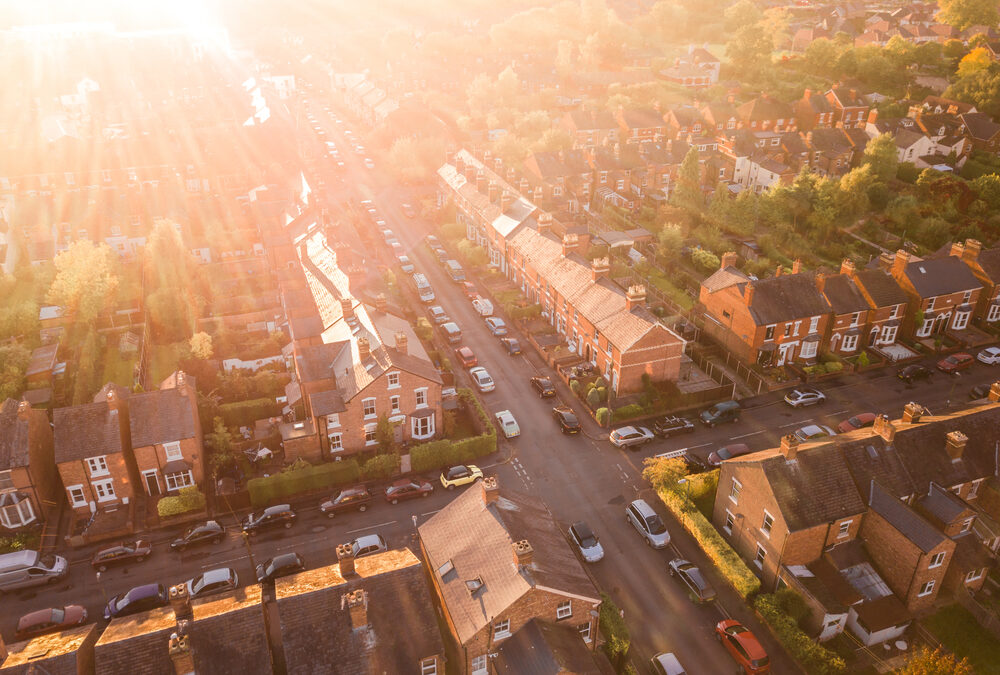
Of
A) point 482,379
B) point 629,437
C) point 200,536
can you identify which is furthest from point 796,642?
point 200,536

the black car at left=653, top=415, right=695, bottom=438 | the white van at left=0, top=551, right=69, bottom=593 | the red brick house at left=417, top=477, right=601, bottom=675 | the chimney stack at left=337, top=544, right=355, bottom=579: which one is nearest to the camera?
the red brick house at left=417, top=477, right=601, bottom=675

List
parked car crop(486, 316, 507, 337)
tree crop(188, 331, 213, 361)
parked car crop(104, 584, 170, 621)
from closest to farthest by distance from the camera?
1. parked car crop(104, 584, 170, 621)
2. tree crop(188, 331, 213, 361)
3. parked car crop(486, 316, 507, 337)

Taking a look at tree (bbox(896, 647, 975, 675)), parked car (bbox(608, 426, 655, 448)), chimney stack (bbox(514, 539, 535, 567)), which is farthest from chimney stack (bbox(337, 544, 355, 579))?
tree (bbox(896, 647, 975, 675))

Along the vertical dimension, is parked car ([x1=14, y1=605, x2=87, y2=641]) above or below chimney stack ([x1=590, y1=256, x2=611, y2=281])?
below

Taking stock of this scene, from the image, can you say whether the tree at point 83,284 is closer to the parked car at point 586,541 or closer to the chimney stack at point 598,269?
the chimney stack at point 598,269

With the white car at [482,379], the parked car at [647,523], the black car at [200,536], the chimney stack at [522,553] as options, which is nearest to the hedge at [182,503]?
the black car at [200,536]

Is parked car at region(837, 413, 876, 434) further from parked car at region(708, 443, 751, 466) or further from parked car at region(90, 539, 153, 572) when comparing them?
parked car at region(90, 539, 153, 572)

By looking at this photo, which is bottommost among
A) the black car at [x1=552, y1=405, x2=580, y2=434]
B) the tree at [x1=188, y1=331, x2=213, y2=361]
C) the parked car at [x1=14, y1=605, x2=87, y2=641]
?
Answer: the parked car at [x1=14, y1=605, x2=87, y2=641]
